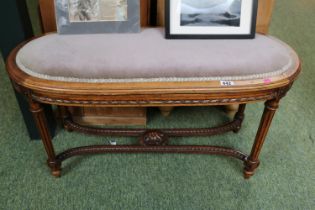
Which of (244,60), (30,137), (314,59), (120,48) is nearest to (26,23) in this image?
(120,48)

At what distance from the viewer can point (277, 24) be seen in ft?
9.05

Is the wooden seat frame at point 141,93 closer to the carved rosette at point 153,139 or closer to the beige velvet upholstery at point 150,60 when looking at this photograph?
the beige velvet upholstery at point 150,60

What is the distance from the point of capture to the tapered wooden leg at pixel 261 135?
3.53 feet

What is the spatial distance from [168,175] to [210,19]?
717 mm

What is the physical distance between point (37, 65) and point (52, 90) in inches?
4.3

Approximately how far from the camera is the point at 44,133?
1149 mm

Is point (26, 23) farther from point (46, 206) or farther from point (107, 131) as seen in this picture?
point (46, 206)

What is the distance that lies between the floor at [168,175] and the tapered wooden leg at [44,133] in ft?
0.22

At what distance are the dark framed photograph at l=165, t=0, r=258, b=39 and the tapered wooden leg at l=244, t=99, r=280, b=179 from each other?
0.94 feet

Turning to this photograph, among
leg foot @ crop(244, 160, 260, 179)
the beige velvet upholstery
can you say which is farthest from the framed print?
leg foot @ crop(244, 160, 260, 179)

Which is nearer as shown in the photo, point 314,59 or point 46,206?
point 46,206

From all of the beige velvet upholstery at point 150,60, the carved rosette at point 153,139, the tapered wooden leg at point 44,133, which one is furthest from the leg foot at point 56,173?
the beige velvet upholstery at point 150,60

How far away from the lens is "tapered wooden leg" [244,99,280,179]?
3.53 ft

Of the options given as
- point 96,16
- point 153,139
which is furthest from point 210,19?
point 153,139
